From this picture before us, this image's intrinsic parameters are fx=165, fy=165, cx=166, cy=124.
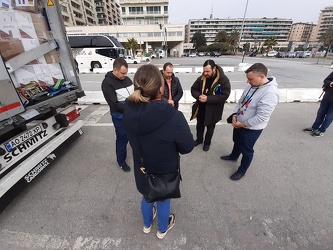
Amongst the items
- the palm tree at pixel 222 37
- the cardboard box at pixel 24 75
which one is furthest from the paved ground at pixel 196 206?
the palm tree at pixel 222 37

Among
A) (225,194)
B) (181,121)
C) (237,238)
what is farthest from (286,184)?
(181,121)

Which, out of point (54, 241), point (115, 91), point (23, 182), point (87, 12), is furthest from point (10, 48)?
point (87, 12)

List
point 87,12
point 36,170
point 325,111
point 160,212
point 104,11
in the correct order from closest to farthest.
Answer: point 160,212 < point 36,170 < point 325,111 < point 87,12 < point 104,11

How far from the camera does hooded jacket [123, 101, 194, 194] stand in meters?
1.12

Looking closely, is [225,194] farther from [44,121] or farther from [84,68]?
[84,68]

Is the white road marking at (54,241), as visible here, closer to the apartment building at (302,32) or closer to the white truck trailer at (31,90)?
the white truck trailer at (31,90)

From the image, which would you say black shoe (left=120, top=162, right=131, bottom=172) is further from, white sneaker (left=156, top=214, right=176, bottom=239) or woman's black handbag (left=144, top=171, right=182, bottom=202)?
woman's black handbag (left=144, top=171, right=182, bottom=202)

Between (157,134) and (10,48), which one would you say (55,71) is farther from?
(157,134)

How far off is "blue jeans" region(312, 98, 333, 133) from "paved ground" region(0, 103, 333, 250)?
0.58 metres

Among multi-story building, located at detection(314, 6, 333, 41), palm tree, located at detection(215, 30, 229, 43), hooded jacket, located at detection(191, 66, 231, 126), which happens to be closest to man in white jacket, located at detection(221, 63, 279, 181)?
hooded jacket, located at detection(191, 66, 231, 126)

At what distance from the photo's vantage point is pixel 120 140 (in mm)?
2648

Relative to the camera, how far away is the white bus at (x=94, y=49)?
700 inches

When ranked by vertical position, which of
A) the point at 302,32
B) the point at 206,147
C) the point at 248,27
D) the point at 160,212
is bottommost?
the point at 206,147

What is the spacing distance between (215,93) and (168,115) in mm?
1965
